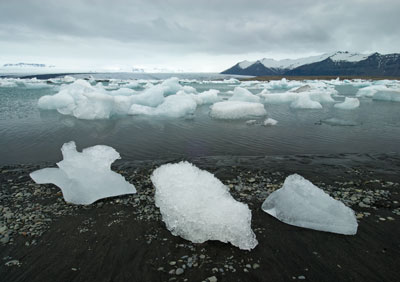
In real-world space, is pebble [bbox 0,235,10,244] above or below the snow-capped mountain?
below

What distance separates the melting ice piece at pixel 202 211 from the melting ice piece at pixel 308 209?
28.3 inches

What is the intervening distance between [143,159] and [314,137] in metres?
6.91

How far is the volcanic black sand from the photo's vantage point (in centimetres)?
299

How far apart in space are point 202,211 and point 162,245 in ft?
2.53

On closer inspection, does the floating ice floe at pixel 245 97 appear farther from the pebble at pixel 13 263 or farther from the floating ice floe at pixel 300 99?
the pebble at pixel 13 263

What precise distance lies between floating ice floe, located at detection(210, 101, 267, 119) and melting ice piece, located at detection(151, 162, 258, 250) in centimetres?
993

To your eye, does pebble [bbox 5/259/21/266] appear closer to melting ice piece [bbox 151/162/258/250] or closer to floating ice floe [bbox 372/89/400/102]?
melting ice piece [bbox 151/162/258/250]

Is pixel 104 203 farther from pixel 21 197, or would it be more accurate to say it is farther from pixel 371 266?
pixel 371 266

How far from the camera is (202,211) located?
3.80m

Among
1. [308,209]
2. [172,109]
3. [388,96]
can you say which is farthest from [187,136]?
[388,96]

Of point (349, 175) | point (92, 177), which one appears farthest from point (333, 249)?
point (92, 177)

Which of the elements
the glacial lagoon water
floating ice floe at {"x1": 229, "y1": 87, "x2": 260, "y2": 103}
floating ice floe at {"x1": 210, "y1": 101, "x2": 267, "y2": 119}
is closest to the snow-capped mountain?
floating ice floe at {"x1": 229, "y1": 87, "x2": 260, "y2": 103}

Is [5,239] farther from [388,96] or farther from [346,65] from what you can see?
[346,65]

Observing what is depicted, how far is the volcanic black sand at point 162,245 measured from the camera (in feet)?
9.80
